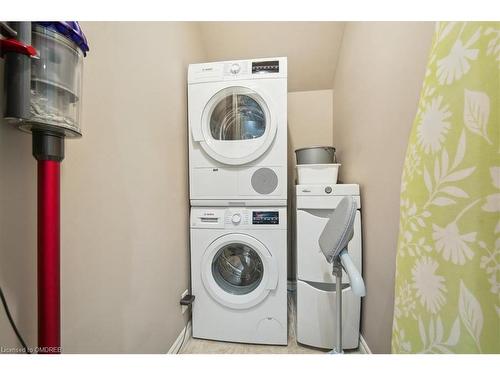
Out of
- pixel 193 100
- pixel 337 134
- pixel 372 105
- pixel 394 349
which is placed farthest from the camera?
pixel 337 134

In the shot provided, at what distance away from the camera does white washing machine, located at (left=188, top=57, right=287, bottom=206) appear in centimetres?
129

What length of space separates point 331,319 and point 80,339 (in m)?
1.18

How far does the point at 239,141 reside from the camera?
1.31 metres

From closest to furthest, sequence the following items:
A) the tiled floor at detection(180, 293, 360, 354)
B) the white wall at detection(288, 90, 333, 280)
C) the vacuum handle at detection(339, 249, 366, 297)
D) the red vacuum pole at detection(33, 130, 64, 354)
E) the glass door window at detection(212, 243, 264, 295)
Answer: the red vacuum pole at detection(33, 130, 64, 354)
the vacuum handle at detection(339, 249, 366, 297)
the tiled floor at detection(180, 293, 360, 354)
the glass door window at detection(212, 243, 264, 295)
the white wall at detection(288, 90, 333, 280)

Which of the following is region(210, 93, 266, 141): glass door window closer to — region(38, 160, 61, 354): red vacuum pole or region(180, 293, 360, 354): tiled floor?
region(38, 160, 61, 354): red vacuum pole

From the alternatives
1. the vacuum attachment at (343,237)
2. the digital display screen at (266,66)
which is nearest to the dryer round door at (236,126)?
the digital display screen at (266,66)

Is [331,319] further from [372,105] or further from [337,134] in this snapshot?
[337,134]

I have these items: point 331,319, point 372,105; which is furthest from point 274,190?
point 331,319

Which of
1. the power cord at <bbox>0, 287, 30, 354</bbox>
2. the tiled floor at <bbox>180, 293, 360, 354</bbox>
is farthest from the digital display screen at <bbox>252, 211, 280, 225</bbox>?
the power cord at <bbox>0, 287, 30, 354</bbox>

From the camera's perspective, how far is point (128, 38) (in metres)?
0.85

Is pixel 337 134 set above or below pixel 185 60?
below

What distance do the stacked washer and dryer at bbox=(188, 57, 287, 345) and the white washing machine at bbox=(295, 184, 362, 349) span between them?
11 centimetres

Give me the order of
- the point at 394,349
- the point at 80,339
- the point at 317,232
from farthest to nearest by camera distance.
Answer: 1. the point at 317,232
2. the point at 80,339
3. the point at 394,349

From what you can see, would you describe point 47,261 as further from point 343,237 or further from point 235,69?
point 235,69
